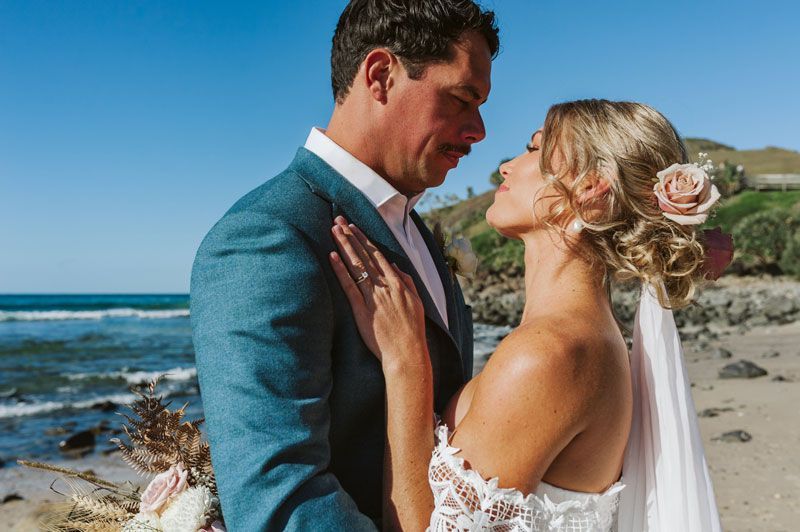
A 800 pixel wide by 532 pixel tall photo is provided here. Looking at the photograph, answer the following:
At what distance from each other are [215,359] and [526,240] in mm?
1580

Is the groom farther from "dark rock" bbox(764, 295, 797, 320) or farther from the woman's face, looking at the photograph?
"dark rock" bbox(764, 295, 797, 320)

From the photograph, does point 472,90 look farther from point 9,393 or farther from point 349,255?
point 9,393

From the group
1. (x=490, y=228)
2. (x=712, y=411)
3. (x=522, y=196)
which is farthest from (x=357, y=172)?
(x=490, y=228)

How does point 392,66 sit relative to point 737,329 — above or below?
above

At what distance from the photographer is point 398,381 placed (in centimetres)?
244

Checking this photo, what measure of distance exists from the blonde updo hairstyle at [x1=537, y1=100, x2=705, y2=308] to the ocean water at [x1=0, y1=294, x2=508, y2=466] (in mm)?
1895

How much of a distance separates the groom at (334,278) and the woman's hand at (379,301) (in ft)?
0.15

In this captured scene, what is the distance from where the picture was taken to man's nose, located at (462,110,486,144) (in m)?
3.06

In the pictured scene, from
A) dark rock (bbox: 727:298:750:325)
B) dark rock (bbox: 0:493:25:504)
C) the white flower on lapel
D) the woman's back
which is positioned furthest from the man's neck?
dark rock (bbox: 727:298:750:325)

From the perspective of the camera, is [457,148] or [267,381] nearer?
[267,381]

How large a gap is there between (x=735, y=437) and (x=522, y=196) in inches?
307

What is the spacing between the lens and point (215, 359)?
2.17 meters

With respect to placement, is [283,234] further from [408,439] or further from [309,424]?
[408,439]

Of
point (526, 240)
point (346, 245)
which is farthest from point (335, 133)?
point (526, 240)
